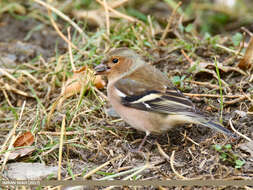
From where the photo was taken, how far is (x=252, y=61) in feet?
13.8

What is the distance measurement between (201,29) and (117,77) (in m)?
3.02

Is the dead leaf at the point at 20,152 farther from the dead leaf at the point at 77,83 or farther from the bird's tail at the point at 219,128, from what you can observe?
the bird's tail at the point at 219,128

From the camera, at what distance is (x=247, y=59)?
13.7ft

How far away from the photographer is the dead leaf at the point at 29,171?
9.89 ft

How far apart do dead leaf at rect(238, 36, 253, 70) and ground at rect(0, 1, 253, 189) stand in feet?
0.17

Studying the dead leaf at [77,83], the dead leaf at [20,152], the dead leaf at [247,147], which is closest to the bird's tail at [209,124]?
the dead leaf at [247,147]

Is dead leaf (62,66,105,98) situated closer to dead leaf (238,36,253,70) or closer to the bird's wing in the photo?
the bird's wing

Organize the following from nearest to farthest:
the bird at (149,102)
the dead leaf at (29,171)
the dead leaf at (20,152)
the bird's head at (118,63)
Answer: the dead leaf at (29,171) → the dead leaf at (20,152) → the bird at (149,102) → the bird's head at (118,63)

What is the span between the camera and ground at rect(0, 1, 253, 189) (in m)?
3.18

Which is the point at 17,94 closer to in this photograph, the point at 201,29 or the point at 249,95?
the point at 249,95

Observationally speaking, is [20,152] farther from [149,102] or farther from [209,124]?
[209,124]

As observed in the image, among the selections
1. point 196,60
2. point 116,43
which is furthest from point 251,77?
point 116,43

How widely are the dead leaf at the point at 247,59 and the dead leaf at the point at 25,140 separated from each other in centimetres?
229

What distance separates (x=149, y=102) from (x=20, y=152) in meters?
1.17
